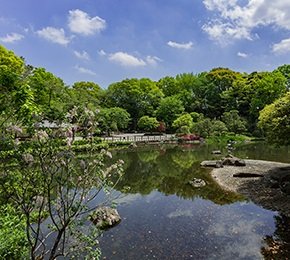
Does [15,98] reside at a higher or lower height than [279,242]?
higher

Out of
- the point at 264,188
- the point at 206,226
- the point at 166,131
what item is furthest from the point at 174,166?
the point at 166,131

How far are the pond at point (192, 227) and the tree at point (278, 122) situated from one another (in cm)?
376

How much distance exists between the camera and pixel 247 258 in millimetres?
8281

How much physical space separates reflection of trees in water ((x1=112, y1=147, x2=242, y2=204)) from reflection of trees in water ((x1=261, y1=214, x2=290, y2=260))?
3539 millimetres

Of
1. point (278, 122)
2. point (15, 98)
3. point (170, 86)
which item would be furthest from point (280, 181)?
point (170, 86)

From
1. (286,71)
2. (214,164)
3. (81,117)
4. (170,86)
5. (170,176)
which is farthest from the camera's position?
(170,86)

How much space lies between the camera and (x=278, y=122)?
45.8ft

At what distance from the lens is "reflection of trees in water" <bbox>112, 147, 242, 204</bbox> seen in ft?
50.9

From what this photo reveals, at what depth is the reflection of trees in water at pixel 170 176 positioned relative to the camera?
611 inches

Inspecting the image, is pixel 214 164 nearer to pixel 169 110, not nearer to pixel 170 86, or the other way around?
pixel 169 110

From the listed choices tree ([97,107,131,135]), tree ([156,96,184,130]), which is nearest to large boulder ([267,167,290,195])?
tree ([97,107,131,135])

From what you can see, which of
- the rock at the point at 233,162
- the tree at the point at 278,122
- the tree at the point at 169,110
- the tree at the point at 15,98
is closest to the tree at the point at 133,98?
the tree at the point at 169,110

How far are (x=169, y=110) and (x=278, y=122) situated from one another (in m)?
39.4

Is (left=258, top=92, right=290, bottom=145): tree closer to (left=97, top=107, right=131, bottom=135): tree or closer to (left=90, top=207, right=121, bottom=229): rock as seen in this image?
(left=90, top=207, right=121, bottom=229): rock
